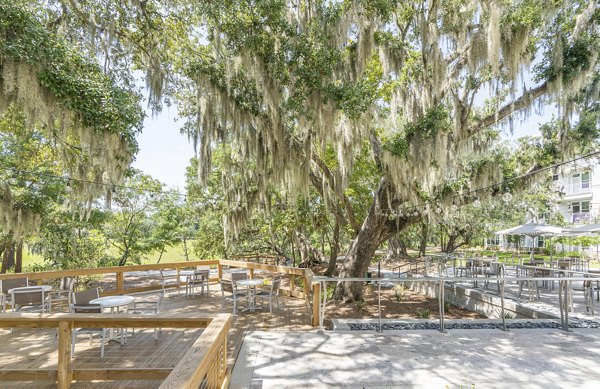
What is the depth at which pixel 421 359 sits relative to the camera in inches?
151

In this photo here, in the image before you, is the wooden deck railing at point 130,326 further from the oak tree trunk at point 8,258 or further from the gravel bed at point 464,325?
the oak tree trunk at point 8,258

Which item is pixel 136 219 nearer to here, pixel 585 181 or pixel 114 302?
pixel 114 302

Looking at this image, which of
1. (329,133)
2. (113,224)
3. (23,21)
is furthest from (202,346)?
(113,224)

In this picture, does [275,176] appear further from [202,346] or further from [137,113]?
[202,346]

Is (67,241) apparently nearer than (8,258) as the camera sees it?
Yes

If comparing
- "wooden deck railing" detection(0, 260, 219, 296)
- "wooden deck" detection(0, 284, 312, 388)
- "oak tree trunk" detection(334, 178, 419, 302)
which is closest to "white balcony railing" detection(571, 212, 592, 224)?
"oak tree trunk" detection(334, 178, 419, 302)

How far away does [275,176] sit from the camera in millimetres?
7312

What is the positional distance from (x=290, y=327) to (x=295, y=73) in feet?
14.5

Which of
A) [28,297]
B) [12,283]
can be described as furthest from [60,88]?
[12,283]

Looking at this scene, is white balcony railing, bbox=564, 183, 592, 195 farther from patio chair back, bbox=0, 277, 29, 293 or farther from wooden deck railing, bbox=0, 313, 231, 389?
patio chair back, bbox=0, 277, 29, 293

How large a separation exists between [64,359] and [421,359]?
3.66 m

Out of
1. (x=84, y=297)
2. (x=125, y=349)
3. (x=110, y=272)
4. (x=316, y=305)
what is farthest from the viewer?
(x=110, y=272)

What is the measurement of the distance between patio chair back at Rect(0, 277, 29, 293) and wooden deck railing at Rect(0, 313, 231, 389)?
383 cm

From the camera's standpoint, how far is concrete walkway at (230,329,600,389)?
327cm
